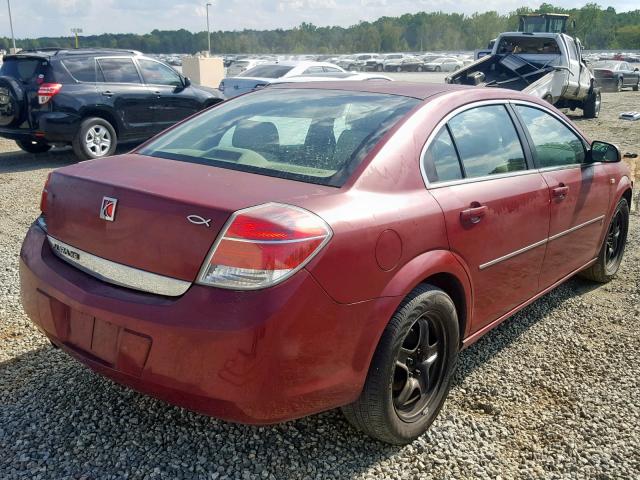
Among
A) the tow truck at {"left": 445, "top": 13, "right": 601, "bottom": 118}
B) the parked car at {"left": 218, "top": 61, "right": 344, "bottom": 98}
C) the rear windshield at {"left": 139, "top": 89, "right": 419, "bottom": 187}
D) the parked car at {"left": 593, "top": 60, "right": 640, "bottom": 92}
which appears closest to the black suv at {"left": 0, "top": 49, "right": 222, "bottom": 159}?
the parked car at {"left": 218, "top": 61, "right": 344, "bottom": 98}

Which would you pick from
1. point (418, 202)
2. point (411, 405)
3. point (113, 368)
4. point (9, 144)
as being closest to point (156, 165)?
point (113, 368)

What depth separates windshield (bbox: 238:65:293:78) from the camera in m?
14.5

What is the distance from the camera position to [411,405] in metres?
2.77

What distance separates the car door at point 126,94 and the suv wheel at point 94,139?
0.28m

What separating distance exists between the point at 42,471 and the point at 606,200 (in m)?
3.86

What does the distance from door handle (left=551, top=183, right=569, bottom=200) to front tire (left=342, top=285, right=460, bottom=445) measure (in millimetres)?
1213

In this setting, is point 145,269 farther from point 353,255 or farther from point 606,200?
point 606,200

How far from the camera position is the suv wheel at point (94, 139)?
31.4 feet

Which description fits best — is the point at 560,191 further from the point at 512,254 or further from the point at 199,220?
the point at 199,220

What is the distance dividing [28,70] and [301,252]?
8873mm

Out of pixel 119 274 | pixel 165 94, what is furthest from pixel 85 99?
pixel 119 274

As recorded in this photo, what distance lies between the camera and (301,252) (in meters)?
2.14

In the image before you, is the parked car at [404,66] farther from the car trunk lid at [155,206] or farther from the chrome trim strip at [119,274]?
the chrome trim strip at [119,274]

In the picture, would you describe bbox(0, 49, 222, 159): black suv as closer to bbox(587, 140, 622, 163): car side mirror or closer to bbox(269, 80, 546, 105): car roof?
bbox(269, 80, 546, 105): car roof
